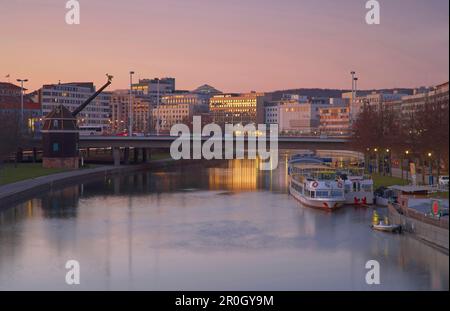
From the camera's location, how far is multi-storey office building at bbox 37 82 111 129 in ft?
425

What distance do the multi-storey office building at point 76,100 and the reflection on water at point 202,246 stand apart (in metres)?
88.3

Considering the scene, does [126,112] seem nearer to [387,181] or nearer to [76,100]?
[76,100]

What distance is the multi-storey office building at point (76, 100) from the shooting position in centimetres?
12950

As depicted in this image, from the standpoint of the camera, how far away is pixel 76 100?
450ft

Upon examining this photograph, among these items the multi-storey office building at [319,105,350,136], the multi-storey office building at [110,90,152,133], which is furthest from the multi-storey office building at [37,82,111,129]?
the multi-storey office building at [319,105,350,136]

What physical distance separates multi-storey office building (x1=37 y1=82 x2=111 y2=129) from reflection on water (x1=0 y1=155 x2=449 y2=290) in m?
88.3

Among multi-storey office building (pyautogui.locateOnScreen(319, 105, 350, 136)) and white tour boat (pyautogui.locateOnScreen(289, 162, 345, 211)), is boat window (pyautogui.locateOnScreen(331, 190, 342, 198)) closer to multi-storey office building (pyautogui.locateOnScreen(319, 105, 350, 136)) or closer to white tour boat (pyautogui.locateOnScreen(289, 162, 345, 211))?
white tour boat (pyautogui.locateOnScreen(289, 162, 345, 211))

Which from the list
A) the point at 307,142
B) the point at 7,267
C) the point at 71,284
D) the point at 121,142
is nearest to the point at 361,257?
the point at 71,284

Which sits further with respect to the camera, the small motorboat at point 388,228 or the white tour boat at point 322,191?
the white tour boat at point 322,191

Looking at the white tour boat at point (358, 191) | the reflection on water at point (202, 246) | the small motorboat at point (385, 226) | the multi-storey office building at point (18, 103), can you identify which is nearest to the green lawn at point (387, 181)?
the white tour boat at point (358, 191)

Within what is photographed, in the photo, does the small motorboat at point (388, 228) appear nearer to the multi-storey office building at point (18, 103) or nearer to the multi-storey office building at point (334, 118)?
the multi-storey office building at point (18, 103)

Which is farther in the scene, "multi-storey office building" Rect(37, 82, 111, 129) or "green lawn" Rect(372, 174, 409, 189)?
"multi-storey office building" Rect(37, 82, 111, 129)

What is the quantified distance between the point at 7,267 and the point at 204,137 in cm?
4785

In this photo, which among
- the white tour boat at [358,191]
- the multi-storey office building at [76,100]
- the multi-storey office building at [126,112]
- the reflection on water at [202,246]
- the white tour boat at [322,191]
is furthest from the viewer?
the multi-storey office building at [126,112]
